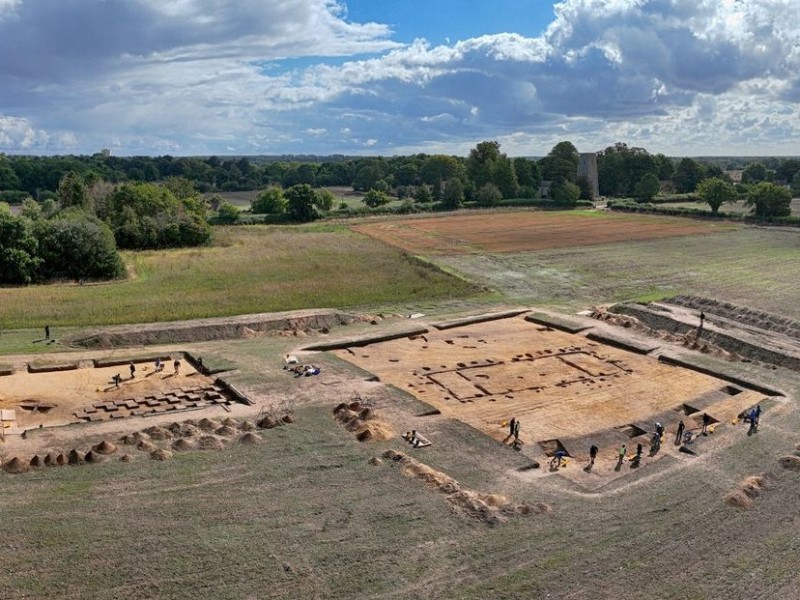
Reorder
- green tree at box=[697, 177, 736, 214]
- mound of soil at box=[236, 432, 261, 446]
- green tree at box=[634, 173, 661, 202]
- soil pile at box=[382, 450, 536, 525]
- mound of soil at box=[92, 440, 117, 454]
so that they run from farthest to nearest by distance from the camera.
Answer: green tree at box=[634, 173, 661, 202], green tree at box=[697, 177, 736, 214], mound of soil at box=[236, 432, 261, 446], mound of soil at box=[92, 440, 117, 454], soil pile at box=[382, 450, 536, 525]

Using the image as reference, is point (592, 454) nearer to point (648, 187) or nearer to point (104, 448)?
point (104, 448)

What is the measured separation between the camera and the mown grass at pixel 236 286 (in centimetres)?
3916

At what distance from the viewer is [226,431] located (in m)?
23.0

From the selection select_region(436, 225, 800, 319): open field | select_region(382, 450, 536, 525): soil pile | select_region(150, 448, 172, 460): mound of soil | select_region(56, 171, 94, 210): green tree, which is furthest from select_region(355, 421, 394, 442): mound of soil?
select_region(56, 171, 94, 210): green tree

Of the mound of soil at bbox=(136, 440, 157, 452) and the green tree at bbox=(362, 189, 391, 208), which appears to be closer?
the mound of soil at bbox=(136, 440, 157, 452)

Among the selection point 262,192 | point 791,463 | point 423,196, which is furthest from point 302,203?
point 791,463

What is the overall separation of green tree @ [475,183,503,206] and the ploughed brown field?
29.3 ft

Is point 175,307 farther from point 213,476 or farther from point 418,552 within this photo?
point 418,552

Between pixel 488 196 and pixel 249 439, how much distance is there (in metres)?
90.9

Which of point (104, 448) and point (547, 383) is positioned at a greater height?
point (104, 448)

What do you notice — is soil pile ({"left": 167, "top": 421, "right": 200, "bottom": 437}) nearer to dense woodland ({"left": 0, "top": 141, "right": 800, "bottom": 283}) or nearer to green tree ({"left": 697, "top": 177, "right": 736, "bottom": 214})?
dense woodland ({"left": 0, "top": 141, "right": 800, "bottom": 283})

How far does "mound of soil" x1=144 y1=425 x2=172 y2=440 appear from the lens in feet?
73.7

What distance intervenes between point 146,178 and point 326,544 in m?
Result: 174

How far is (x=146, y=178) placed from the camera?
175 metres
